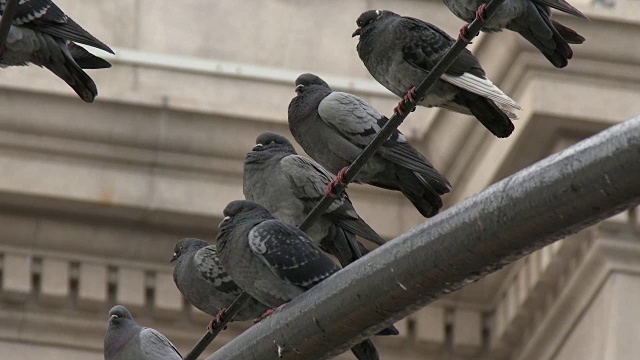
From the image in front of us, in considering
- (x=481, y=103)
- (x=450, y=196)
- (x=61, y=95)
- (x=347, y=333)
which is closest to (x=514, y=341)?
(x=450, y=196)

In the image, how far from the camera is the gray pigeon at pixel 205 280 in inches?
691

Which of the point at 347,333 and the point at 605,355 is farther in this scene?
the point at 605,355

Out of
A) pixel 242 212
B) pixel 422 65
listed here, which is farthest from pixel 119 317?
pixel 422 65

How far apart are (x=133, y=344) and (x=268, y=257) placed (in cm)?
205

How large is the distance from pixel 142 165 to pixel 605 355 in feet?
17.3

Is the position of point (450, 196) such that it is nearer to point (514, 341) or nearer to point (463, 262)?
point (514, 341)

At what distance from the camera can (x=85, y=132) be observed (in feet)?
87.3

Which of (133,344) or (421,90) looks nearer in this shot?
(421,90)

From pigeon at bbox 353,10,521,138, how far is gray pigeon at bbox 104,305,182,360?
2306 millimetres

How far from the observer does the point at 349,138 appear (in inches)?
692

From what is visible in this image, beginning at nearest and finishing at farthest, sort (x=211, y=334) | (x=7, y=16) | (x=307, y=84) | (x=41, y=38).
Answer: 1. (x=7, y=16)
2. (x=211, y=334)
3. (x=41, y=38)
4. (x=307, y=84)

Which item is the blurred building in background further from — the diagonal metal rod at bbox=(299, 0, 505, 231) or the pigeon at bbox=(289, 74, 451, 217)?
the diagonal metal rod at bbox=(299, 0, 505, 231)

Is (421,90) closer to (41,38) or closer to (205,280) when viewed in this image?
(41,38)

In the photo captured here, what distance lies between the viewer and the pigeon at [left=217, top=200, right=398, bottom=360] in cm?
1530
